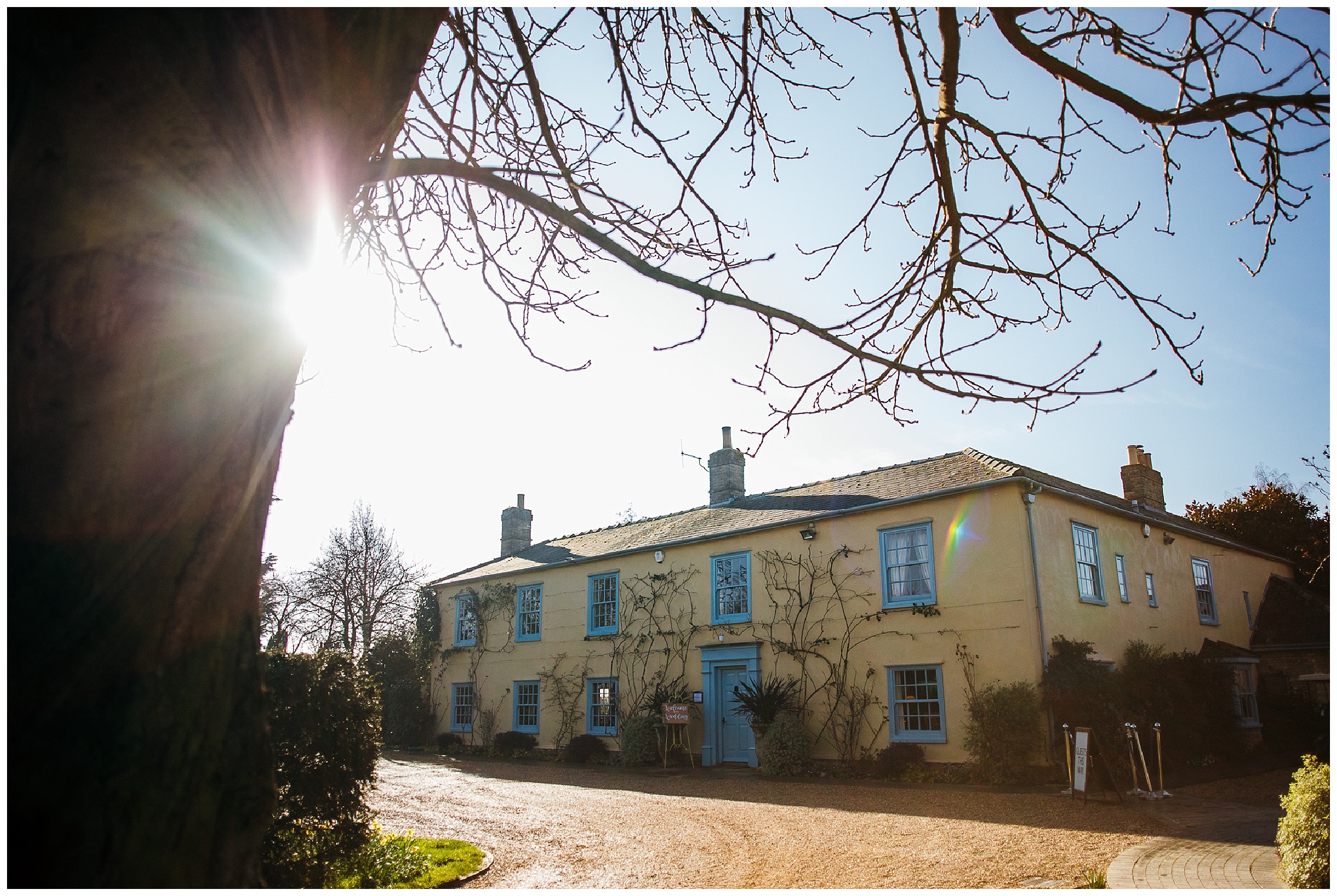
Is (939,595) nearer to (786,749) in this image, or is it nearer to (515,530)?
(786,749)

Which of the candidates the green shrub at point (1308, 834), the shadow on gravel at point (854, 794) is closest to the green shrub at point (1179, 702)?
the shadow on gravel at point (854, 794)

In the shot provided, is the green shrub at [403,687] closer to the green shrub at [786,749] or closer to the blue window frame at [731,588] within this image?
the blue window frame at [731,588]

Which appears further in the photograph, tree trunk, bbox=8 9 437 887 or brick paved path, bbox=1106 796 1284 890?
brick paved path, bbox=1106 796 1284 890

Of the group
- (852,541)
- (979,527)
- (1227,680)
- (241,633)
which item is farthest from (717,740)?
(241,633)

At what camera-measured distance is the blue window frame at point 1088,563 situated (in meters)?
15.0

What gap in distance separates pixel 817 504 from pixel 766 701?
14.1 feet

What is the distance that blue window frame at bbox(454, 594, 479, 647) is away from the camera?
79.2 ft

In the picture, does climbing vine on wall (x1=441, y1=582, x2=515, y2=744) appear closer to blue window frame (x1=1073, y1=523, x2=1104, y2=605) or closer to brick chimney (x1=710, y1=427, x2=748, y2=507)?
brick chimney (x1=710, y1=427, x2=748, y2=507)

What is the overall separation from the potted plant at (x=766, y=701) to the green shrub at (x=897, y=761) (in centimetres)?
212

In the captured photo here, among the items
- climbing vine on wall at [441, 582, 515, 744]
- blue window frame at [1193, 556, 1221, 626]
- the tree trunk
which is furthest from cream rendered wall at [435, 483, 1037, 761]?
the tree trunk

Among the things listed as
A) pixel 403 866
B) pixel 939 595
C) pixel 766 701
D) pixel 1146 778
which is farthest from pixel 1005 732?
pixel 403 866

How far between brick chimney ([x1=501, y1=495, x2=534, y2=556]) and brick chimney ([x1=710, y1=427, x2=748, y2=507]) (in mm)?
8706

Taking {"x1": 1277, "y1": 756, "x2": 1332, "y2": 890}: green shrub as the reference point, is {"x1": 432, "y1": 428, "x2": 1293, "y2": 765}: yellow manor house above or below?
above

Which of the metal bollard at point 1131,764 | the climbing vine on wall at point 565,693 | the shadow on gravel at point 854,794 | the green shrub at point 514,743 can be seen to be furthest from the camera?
the green shrub at point 514,743
